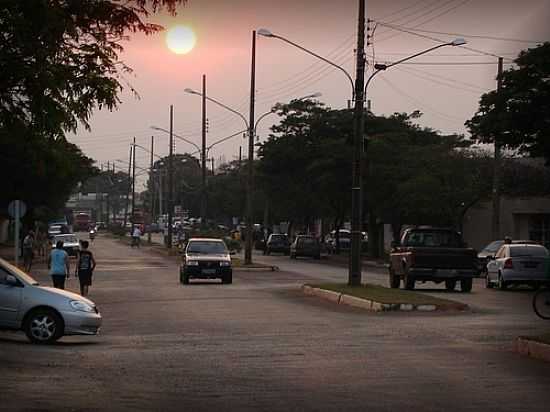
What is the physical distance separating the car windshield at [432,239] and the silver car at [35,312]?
61.0 feet

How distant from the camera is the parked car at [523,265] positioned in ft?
120

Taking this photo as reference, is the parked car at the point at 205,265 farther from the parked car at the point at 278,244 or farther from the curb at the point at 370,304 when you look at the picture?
the parked car at the point at 278,244

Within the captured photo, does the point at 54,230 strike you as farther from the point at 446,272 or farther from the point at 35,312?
the point at 35,312

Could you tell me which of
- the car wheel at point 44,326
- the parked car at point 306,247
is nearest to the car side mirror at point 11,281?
the car wheel at point 44,326

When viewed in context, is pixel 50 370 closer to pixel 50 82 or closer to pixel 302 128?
pixel 50 82

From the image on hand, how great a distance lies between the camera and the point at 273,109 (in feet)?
264

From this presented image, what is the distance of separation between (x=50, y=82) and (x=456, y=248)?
69.9 ft

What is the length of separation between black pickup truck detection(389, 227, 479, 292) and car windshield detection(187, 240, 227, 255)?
27.8ft

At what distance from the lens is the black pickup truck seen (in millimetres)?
33938

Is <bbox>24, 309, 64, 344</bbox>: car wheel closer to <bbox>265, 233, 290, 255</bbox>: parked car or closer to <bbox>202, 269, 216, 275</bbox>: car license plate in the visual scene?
<bbox>202, 269, 216, 275</bbox>: car license plate

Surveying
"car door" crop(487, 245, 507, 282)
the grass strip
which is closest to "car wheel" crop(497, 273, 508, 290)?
"car door" crop(487, 245, 507, 282)

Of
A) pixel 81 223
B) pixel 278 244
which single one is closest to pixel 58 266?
pixel 278 244

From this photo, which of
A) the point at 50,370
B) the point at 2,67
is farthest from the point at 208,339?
the point at 2,67

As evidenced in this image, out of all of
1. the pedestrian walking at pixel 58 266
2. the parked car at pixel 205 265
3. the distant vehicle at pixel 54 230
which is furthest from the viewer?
the distant vehicle at pixel 54 230
